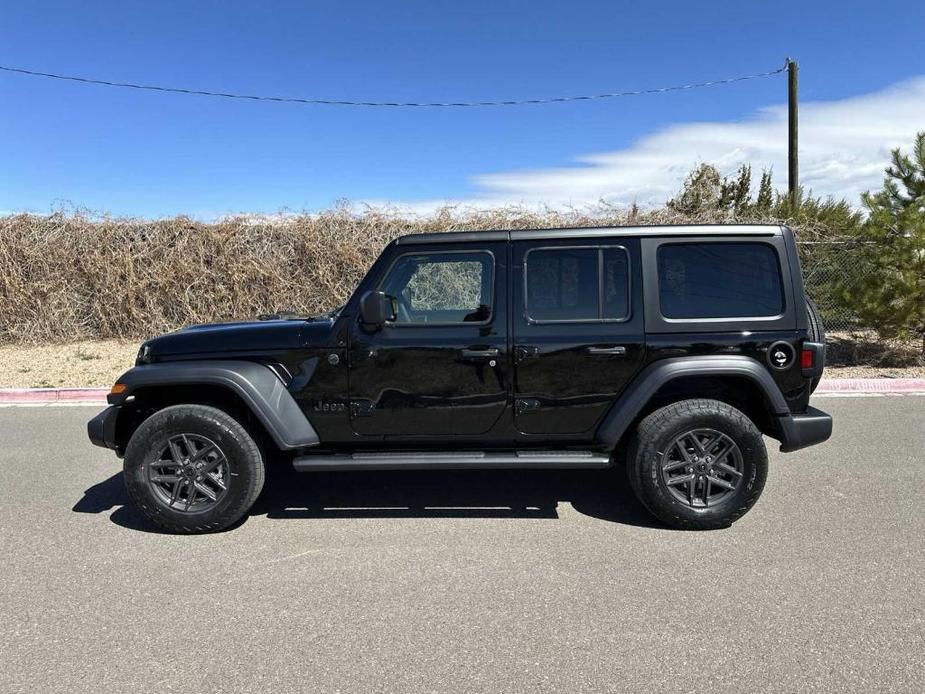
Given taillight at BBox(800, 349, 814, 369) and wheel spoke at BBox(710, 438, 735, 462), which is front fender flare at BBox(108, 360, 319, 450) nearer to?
wheel spoke at BBox(710, 438, 735, 462)

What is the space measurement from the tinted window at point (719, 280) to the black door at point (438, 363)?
1.00 metres

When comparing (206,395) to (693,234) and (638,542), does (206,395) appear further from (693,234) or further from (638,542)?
(693,234)

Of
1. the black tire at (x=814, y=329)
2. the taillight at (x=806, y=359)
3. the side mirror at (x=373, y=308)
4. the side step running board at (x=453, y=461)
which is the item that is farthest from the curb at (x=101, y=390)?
the side mirror at (x=373, y=308)

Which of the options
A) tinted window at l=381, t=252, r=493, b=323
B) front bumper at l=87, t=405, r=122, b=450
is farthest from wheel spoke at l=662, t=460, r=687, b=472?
front bumper at l=87, t=405, r=122, b=450

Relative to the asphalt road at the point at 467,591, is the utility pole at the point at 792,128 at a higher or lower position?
higher

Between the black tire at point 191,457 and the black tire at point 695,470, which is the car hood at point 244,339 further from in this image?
the black tire at point 695,470

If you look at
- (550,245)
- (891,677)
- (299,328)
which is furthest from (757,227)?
(299,328)

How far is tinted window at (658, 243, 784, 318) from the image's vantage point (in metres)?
4.09

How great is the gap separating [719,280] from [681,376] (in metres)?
0.66

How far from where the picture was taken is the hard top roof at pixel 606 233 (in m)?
4.12

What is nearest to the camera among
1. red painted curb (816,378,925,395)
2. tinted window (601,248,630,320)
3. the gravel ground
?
tinted window (601,248,630,320)

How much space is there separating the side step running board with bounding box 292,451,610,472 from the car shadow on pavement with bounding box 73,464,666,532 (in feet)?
1.48

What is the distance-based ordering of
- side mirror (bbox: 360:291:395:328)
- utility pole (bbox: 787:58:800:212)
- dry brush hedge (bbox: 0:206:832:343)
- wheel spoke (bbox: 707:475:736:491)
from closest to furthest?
side mirror (bbox: 360:291:395:328)
wheel spoke (bbox: 707:475:736:491)
dry brush hedge (bbox: 0:206:832:343)
utility pole (bbox: 787:58:800:212)

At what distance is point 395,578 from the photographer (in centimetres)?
345
